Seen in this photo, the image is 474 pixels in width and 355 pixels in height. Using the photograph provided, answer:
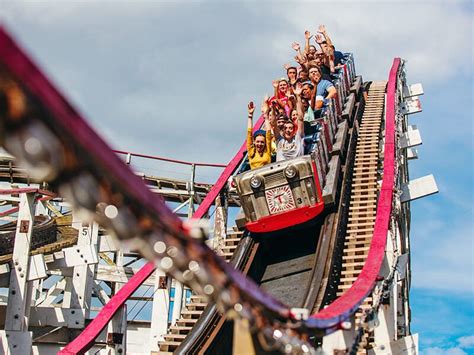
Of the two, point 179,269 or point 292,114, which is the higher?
point 292,114

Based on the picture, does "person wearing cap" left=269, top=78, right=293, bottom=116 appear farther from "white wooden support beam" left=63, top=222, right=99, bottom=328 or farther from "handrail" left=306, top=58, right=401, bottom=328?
"white wooden support beam" left=63, top=222, right=99, bottom=328

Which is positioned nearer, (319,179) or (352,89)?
(319,179)

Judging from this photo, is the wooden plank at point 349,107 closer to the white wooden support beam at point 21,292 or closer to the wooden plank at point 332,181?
the wooden plank at point 332,181

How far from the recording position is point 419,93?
1341 centimetres

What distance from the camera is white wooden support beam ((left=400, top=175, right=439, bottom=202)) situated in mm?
9148

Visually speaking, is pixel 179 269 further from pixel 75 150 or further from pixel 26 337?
pixel 26 337

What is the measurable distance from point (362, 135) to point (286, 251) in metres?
3.61

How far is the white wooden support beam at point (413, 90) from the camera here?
528 inches

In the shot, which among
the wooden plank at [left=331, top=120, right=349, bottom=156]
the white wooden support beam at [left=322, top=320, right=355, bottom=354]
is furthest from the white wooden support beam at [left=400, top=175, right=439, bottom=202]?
the white wooden support beam at [left=322, top=320, right=355, bottom=354]

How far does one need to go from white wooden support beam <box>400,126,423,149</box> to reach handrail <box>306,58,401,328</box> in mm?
554

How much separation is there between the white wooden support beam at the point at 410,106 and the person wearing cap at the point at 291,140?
482cm

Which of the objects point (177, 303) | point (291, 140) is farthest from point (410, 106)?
point (177, 303)

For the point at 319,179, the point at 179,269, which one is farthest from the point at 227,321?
the point at 179,269

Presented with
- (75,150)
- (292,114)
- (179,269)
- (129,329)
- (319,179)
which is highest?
(292,114)
